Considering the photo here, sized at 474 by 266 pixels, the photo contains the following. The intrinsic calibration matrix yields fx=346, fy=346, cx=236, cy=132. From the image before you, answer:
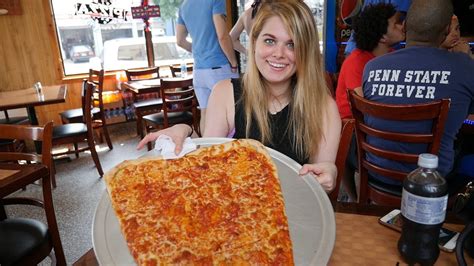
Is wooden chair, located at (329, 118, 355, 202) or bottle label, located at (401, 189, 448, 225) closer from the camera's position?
bottle label, located at (401, 189, 448, 225)

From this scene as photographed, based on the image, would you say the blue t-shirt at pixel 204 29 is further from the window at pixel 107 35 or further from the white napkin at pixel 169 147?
the window at pixel 107 35

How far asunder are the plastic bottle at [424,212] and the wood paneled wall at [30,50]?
16.3 feet

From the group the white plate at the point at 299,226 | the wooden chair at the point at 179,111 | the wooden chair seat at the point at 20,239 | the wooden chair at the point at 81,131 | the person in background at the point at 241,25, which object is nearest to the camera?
the white plate at the point at 299,226

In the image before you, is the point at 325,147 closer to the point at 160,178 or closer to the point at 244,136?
the point at 244,136

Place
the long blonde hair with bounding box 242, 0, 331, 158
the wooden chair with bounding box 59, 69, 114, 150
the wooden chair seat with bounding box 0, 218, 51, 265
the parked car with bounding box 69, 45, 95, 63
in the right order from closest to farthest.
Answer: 1. the long blonde hair with bounding box 242, 0, 331, 158
2. the wooden chair seat with bounding box 0, 218, 51, 265
3. the wooden chair with bounding box 59, 69, 114, 150
4. the parked car with bounding box 69, 45, 95, 63

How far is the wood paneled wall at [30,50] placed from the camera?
444cm

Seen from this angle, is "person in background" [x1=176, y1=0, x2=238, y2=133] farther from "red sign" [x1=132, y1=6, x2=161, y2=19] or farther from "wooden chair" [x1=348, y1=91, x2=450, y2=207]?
"red sign" [x1=132, y1=6, x2=161, y2=19]

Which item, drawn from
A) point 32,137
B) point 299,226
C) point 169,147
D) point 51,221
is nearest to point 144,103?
point 32,137

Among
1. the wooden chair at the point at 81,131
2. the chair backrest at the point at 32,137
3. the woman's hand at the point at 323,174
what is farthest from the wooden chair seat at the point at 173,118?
the woman's hand at the point at 323,174

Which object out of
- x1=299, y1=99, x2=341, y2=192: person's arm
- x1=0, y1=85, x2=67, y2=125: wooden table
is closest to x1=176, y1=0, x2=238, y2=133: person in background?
x1=0, y1=85, x2=67, y2=125: wooden table

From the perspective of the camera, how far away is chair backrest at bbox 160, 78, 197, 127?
3.67m

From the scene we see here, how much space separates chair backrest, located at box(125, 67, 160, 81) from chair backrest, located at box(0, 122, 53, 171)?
9.90 feet

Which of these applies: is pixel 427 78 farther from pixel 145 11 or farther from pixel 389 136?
pixel 145 11

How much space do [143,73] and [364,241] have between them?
4.52 metres
